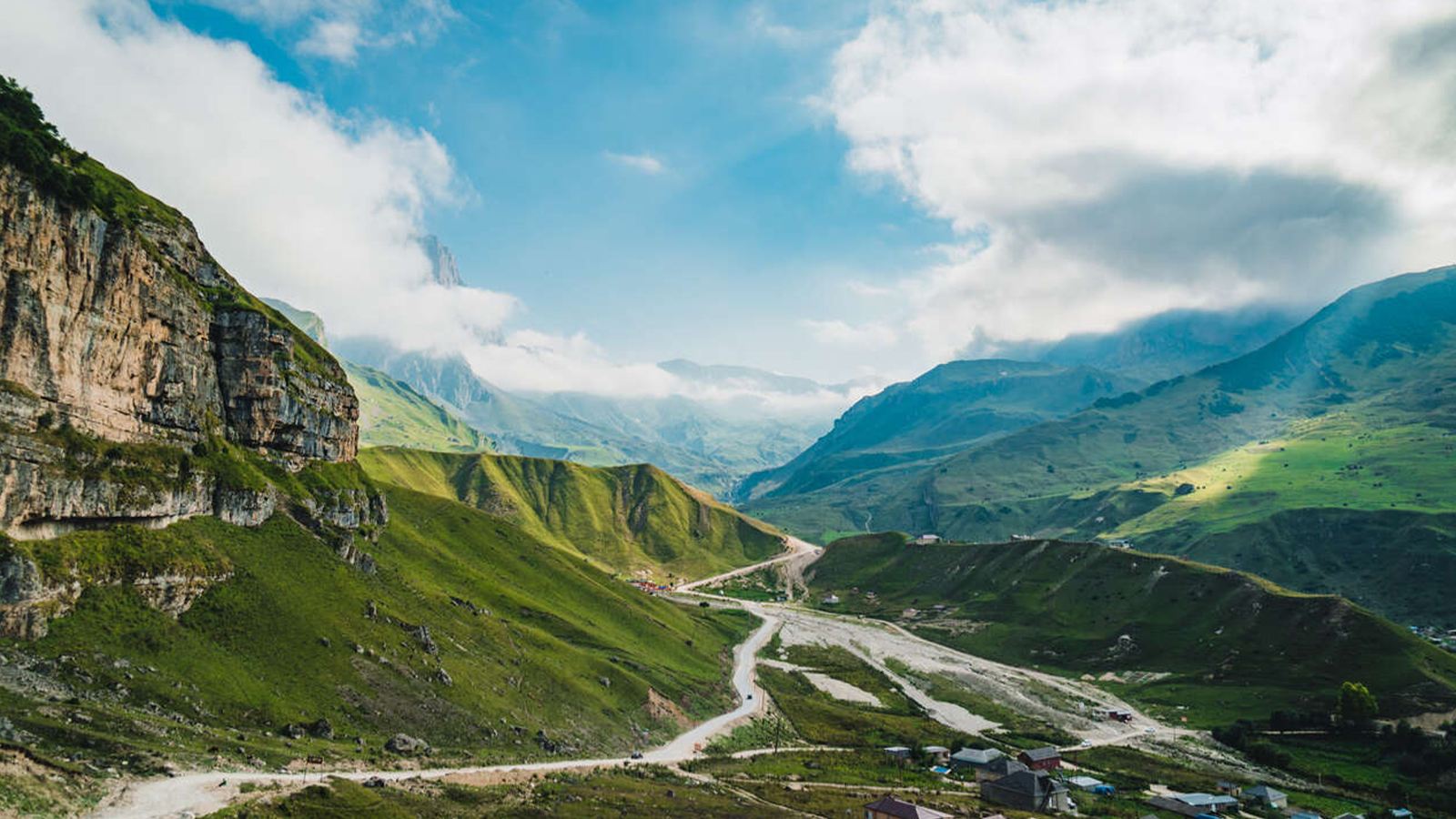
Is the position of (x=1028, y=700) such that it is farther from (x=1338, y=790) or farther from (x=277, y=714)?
(x=277, y=714)

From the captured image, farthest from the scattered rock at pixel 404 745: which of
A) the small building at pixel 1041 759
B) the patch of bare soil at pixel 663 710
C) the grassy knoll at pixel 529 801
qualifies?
the small building at pixel 1041 759

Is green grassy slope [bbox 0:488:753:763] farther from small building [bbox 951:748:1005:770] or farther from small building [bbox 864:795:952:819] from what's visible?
small building [bbox 951:748:1005:770]

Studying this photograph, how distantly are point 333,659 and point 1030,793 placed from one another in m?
89.8

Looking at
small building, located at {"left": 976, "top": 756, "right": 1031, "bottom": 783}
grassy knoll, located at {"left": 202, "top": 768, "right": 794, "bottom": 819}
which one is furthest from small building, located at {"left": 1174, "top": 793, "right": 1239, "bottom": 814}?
grassy knoll, located at {"left": 202, "top": 768, "right": 794, "bottom": 819}

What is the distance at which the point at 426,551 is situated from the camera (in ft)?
468

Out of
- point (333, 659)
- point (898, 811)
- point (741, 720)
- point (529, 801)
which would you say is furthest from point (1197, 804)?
point (333, 659)

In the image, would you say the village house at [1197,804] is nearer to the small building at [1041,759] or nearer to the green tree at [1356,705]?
the small building at [1041,759]

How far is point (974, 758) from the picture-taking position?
10775 centimetres

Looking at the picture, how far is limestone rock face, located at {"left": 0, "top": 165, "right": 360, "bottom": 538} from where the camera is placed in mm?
66938

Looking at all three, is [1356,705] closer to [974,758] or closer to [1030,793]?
[974,758]

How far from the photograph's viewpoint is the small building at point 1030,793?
3632 inches

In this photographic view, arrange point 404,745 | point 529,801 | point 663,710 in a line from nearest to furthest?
1. point 529,801
2. point 404,745
3. point 663,710

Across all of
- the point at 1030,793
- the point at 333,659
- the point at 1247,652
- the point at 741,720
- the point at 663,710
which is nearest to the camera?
the point at 333,659

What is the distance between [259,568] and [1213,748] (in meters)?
156
